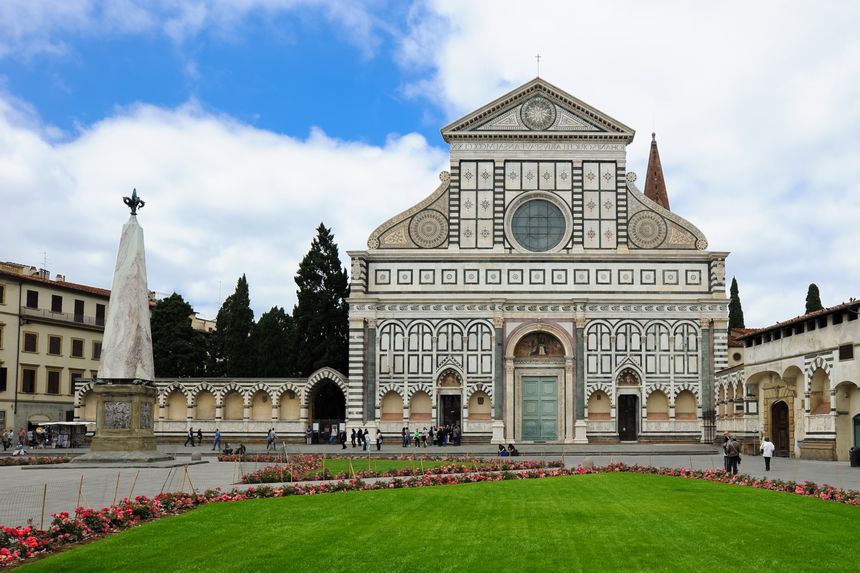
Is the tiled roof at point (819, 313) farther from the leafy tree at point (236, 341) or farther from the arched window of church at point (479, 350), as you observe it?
the leafy tree at point (236, 341)

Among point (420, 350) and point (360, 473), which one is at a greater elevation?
point (420, 350)

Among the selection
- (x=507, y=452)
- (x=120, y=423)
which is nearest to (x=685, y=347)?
(x=507, y=452)

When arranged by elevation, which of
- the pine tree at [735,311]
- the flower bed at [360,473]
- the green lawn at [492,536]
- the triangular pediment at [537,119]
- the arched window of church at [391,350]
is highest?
the triangular pediment at [537,119]

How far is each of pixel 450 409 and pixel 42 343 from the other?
1136 inches

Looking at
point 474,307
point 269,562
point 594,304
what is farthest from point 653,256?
point 269,562

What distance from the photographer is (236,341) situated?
2763 inches

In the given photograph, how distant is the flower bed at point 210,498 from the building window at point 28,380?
139 feet

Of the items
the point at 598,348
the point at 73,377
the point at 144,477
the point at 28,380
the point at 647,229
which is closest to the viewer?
the point at 144,477

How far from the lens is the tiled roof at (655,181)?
252ft

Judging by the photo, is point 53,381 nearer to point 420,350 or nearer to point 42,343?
point 42,343

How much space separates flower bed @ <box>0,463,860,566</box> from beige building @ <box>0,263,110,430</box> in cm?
4194

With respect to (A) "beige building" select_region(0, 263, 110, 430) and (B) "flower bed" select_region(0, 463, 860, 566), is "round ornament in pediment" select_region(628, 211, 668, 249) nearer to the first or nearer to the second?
(B) "flower bed" select_region(0, 463, 860, 566)

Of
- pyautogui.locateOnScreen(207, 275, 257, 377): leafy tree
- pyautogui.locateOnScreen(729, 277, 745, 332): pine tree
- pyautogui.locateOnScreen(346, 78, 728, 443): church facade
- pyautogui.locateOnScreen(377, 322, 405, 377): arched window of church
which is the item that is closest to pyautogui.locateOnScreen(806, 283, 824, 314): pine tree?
pyautogui.locateOnScreen(729, 277, 745, 332): pine tree

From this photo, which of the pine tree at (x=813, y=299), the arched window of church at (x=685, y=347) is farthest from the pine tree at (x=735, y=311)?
the arched window of church at (x=685, y=347)
